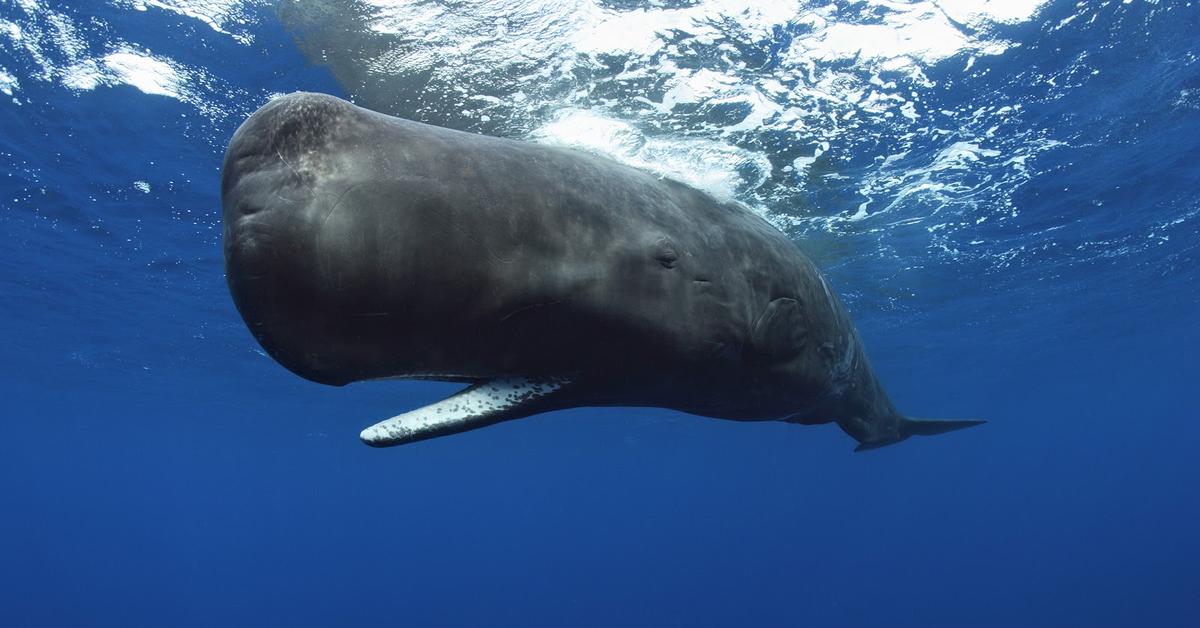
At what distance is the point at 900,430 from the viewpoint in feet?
27.1

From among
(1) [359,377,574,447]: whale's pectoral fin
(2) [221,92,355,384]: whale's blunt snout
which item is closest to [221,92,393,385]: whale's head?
(2) [221,92,355,384]: whale's blunt snout

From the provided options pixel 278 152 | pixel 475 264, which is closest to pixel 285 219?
pixel 278 152

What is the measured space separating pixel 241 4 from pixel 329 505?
160896 millimetres

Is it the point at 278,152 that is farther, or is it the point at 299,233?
the point at 278,152

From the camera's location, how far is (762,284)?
158 inches

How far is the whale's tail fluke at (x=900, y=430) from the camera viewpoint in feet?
24.7

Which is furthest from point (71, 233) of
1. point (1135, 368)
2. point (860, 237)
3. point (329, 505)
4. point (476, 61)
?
point (329, 505)

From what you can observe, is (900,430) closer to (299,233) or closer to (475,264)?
(475,264)

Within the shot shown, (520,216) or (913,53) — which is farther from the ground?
(913,53)

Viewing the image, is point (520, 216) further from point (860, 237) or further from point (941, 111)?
point (860, 237)

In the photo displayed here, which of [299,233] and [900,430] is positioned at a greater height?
[299,233]

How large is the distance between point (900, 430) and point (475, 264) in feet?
24.4

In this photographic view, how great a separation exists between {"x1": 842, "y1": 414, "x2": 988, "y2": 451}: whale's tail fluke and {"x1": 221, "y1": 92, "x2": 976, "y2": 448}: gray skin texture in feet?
13.7

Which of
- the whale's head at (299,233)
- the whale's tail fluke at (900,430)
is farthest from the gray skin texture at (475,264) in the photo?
the whale's tail fluke at (900,430)
